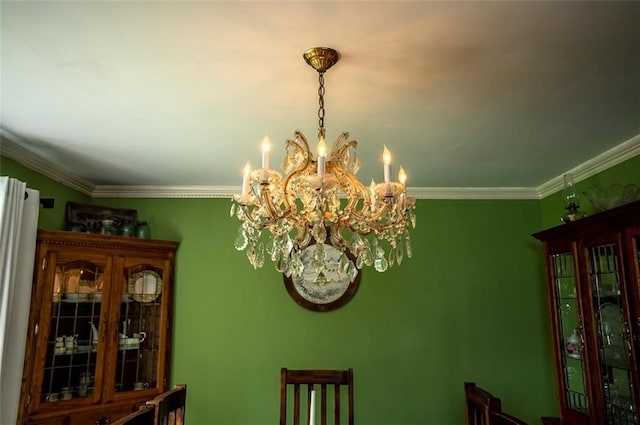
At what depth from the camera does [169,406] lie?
6.56 ft

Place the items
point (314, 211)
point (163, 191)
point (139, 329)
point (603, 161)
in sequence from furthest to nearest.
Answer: point (163, 191)
point (139, 329)
point (603, 161)
point (314, 211)

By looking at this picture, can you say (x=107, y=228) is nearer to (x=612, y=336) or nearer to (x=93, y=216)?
(x=93, y=216)

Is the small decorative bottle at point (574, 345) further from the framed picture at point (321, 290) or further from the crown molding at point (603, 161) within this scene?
the framed picture at point (321, 290)

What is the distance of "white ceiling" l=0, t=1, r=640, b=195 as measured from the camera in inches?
56.9

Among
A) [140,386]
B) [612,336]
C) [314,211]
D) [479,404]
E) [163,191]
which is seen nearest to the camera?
[314,211]

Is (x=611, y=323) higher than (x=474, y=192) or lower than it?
lower

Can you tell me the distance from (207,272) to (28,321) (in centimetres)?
124

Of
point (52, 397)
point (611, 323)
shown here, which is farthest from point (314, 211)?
point (52, 397)

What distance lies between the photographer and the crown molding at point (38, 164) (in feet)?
8.25

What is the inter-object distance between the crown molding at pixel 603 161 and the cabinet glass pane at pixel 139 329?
10.4 feet

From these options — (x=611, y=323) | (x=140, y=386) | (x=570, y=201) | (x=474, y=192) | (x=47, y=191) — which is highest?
(x=474, y=192)

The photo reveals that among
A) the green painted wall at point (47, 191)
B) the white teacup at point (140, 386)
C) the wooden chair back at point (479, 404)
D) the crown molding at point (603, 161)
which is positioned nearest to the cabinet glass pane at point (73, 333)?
the white teacup at point (140, 386)

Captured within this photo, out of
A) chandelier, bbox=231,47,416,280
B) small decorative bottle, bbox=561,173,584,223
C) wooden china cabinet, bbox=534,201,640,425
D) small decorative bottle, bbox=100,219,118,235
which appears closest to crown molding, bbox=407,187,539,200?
small decorative bottle, bbox=561,173,584,223

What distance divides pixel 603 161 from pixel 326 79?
2.06 metres
